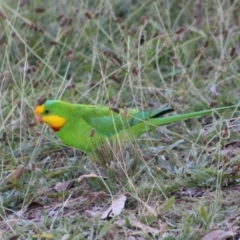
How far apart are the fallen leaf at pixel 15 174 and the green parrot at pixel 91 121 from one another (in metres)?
0.33

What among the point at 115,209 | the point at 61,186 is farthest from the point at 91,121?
the point at 115,209

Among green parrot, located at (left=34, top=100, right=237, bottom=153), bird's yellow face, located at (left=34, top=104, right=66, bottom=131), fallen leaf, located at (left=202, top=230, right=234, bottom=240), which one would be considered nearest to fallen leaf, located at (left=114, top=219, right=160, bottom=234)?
fallen leaf, located at (left=202, top=230, right=234, bottom=240)

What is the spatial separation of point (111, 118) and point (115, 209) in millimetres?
822

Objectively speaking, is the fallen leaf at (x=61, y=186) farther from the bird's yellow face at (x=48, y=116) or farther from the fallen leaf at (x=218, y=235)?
the fallen leaf at (x=218, y=235)

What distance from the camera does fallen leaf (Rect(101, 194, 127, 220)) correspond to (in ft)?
11.6

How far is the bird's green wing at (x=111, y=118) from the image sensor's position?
4.20 metres

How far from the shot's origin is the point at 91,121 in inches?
169

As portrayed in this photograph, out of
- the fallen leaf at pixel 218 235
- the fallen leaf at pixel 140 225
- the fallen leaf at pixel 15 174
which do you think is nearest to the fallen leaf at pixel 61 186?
the fallen leaf at pixel 15 174

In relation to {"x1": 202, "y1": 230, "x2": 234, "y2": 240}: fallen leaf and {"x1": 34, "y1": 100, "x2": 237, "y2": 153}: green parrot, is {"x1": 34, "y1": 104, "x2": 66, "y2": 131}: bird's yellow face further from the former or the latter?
{"x1": 202, "y1": 230, "x2": 234, "y2": 240}: fallen leaf

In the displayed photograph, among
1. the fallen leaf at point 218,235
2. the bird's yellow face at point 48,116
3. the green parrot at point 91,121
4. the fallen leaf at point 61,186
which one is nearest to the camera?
the fallen leaf at point 218,235

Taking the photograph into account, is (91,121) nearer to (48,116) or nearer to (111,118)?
(111,118)

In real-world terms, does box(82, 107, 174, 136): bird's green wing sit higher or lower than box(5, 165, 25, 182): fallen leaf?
lower

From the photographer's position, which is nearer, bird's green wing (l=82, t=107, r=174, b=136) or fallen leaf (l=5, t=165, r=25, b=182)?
fallen leaf (l=5, t=165, r=25, b=182)

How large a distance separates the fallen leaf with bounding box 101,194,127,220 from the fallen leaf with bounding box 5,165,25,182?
647 mm
